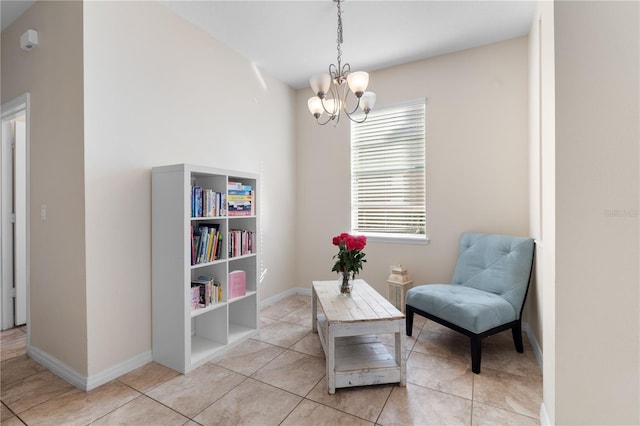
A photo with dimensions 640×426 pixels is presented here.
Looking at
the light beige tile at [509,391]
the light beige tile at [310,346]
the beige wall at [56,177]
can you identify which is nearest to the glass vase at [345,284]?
the light beige tile at [310,346]

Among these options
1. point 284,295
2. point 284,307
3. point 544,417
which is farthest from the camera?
point 284,295

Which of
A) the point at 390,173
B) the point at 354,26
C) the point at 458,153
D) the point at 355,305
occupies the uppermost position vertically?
the point at 354,26

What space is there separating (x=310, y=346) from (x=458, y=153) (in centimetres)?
245

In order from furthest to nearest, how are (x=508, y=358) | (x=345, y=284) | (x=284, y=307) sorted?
(x=284, y=307) < (x=345, y=284) < (x=508, y=358)

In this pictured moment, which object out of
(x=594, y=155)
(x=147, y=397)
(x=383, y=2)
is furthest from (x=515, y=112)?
(x=147, y=397)

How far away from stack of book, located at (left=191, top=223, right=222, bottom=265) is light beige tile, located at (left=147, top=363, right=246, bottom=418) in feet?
2.66

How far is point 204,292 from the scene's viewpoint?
7.94 feet

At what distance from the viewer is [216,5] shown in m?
2.44

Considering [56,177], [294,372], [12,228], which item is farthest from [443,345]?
[12,228]

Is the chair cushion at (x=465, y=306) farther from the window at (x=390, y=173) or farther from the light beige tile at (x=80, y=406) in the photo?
the light beige tile at (x=80, y=406)

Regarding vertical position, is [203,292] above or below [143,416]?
above

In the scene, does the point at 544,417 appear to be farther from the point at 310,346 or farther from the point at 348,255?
the point at 310,346

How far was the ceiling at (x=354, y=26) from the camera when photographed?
7.97 ft

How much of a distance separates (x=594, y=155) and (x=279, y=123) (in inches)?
127
